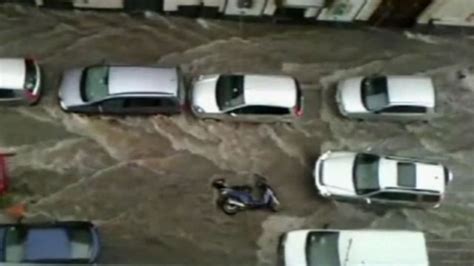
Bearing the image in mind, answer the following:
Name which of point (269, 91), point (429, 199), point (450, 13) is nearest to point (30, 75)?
point (269, 91)

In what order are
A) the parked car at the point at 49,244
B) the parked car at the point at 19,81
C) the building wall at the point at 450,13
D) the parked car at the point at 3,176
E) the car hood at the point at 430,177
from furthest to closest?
the building wall at the point at 450,13
the car hood at the point at 430,177
the parked car at the point at 19,81
the parked car at the point at 3,176
the parked car at the point at 49,244

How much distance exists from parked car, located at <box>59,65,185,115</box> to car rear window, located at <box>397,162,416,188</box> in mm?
4337

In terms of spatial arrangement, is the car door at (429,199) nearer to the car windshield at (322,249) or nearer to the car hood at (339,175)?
the car hood at (339,175)

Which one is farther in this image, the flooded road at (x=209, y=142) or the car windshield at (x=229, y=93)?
the car windshield at (x=229, y=93)

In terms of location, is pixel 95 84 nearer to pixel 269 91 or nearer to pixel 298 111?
pixel 269 91

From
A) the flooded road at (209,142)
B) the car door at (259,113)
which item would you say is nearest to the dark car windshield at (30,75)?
the flooded road at (209,142)

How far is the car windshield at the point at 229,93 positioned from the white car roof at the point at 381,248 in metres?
3.23

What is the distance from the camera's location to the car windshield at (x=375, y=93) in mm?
24453

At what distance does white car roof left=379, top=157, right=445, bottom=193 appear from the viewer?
23.7 m

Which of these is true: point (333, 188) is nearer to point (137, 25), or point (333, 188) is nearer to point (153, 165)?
point (153, 165)

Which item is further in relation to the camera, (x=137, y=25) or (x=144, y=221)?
(x=137, y=25)

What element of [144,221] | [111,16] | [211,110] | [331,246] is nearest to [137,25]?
[111,16]

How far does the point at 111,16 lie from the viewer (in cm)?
2514

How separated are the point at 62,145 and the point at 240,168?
3.39 metres
